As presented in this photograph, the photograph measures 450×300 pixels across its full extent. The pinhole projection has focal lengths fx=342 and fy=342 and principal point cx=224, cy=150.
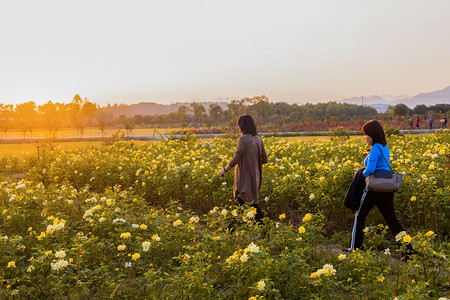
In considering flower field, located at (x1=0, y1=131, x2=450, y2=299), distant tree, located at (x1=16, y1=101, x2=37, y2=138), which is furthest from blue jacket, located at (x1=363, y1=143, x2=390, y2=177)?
distant tree, located at (x1=16, y1=101, x2=37, y2=138)

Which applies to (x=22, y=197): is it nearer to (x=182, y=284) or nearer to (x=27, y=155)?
(x=182, y=284)

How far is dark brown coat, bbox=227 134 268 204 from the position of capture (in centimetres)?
441

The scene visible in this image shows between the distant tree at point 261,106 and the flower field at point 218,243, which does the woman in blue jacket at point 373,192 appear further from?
the distant tree at point 261,106

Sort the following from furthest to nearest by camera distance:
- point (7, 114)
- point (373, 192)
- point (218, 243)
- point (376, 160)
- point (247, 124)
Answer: point (7, 114) → point (247, 124) → point (373, 192) → point (376, 160) → point (218, 243)

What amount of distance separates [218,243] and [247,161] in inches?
51.9

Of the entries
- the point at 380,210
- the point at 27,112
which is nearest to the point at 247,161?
the point at 380,210

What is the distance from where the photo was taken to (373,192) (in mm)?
3762

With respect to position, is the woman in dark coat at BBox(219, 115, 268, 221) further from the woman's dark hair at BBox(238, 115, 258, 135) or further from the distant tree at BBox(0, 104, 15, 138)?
the distant tree at BBox(0, 104, 15, 138)

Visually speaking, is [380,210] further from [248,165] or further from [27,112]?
[27,112]

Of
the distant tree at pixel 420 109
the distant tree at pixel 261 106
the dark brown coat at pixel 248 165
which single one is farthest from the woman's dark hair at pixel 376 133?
the distant tree at pixel 261 106

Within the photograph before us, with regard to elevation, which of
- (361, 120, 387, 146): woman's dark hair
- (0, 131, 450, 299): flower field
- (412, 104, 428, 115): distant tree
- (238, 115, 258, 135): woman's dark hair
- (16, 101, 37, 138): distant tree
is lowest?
(0, 131, 450, 299): flower field

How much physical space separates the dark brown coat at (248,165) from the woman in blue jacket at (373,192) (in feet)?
3.98

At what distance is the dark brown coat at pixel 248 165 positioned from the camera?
173 inches

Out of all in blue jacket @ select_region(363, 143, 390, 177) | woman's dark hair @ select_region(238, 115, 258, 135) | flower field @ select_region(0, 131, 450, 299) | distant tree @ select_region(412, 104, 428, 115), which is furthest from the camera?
distant tree @ select_region(412, 104, 428, 115)
